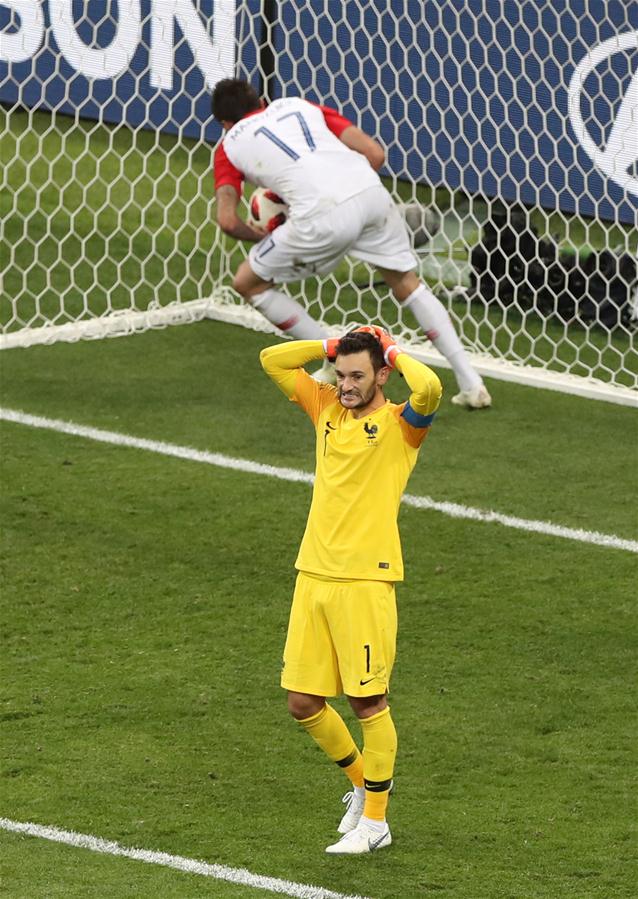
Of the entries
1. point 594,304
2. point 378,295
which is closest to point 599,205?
point 594,304

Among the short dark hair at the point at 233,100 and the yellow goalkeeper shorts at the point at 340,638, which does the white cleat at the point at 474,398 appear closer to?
the short dark hair at the point at 233,100

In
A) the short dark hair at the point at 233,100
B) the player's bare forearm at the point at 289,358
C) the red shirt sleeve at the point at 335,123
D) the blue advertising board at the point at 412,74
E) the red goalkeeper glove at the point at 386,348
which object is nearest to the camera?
the red goalkeeper glove at the point at 386,348

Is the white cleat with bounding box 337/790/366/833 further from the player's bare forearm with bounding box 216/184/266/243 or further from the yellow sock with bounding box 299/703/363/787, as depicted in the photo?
the player's bare forearm with bounding box 216/184/266/243

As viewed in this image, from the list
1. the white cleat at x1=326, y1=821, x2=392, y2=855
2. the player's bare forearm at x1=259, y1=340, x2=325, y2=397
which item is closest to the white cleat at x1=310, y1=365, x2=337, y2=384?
the player's bare forearm at x1=259, y1=340, x2=325, y2=397

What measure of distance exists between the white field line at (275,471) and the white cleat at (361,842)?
2.76 meters

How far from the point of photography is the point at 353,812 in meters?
5.09

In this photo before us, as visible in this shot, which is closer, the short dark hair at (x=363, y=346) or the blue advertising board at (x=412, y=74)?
the short dark hair at (x=363, y=346)

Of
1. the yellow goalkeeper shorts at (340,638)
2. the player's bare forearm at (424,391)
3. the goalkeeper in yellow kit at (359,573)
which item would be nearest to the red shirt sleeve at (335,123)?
the goalkeeper in yellow kit at (359,573)

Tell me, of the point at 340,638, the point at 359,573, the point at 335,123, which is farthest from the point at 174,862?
the point at 335,123

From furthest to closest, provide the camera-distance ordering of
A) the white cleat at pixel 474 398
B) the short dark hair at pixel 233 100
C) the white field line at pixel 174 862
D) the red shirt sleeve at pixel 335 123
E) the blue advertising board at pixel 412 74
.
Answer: the blue advertising board at pixel 412 74 < the white cleat at pixel 474 398 < the red shirt sleeve at pixel 335 123 < the short dark hair at pixel 233 100 < the white field line at pixel 174 862

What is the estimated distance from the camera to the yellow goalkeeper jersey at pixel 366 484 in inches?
195

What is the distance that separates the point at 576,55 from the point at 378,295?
220 cm

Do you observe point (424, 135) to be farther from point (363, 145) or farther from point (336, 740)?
point (336, 740)

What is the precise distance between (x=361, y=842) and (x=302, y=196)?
4.56 meters
